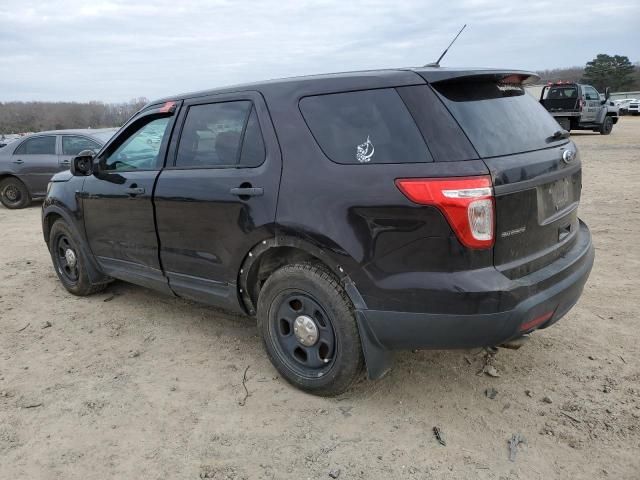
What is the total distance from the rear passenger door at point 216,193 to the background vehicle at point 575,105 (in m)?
18.8

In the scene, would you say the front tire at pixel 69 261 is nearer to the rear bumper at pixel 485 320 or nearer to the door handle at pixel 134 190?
the door handle at pixel 134 190

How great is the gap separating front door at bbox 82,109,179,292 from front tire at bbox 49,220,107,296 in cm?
31

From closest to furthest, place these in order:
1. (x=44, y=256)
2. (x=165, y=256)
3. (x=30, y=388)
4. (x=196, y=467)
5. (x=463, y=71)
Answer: (x=196, y=467), (x=463, y=71), (x=30, y=388), (x=165, y=256), (x=44, y=256)

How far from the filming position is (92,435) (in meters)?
2.83

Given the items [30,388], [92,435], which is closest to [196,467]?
[92,435]

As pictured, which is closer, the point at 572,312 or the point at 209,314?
the point at 572,312

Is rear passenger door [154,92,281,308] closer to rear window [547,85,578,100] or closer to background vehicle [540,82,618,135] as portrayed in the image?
background vehicle [540,82,618,135]

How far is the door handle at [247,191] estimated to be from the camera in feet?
10.2

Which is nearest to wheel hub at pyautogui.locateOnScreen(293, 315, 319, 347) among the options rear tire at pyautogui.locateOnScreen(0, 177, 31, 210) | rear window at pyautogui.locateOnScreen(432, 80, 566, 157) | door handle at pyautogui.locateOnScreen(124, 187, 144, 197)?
rear window at pyautogui.locateOnScreen(432, 80, 566, 157)

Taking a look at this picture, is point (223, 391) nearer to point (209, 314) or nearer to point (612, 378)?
point (209, 314)

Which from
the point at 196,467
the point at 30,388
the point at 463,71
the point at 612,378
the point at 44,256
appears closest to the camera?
the point at 196,467

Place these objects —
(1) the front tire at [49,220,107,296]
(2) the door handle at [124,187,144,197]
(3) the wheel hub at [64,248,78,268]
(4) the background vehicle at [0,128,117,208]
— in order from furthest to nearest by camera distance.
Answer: (4) the background vehicle at [0,128,117,208]
(3) the wheel hub at [64,248,78,268]
(1) the front tire at [49,220,107,296]
(2) the door handle at [124,187,144,197]

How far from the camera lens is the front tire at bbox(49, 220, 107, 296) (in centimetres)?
481

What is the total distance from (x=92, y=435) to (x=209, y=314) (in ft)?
5.53
